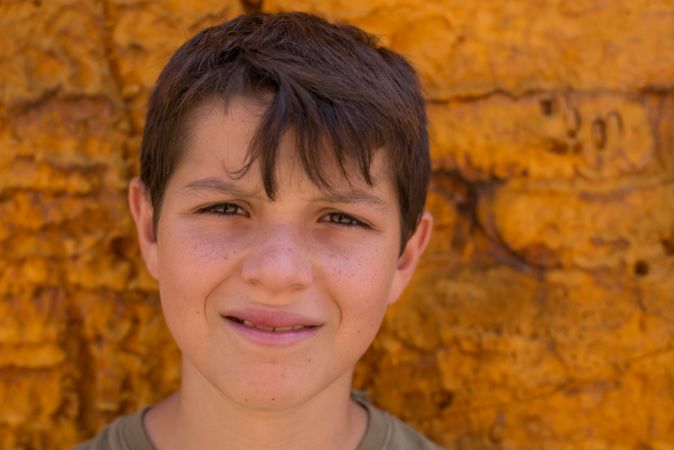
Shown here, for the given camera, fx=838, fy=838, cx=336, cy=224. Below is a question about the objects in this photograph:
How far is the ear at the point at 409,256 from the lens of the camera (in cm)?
175

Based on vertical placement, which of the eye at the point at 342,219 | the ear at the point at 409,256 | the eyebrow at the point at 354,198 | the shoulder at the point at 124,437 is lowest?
the shoulder at the point at 124,437

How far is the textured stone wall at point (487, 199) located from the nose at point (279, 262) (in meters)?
0.66

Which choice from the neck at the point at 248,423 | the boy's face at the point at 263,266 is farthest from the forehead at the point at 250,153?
the neck at the point at 248,423

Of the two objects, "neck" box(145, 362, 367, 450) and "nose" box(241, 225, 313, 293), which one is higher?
"nose" box(241, 225, 313, 293)

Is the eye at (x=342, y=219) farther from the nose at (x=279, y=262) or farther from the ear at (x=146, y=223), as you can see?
the ear at (x=146, y=223)

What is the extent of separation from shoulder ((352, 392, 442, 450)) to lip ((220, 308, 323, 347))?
379 mm

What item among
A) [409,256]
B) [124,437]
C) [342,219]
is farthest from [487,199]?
[124,437]

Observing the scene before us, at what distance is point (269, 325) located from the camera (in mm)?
1478

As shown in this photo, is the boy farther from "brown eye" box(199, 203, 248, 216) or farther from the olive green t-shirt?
the olive green t-shirt

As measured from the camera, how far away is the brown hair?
142cm

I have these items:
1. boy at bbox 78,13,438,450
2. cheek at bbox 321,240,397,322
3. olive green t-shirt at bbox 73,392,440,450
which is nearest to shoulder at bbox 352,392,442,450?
olive green t-shirt at bbox 73,392,440,450

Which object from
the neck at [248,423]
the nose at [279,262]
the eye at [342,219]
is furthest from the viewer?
the neck at [248,423]

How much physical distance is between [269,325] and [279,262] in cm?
14

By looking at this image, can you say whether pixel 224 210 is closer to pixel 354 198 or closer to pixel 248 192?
pixel 248 192
